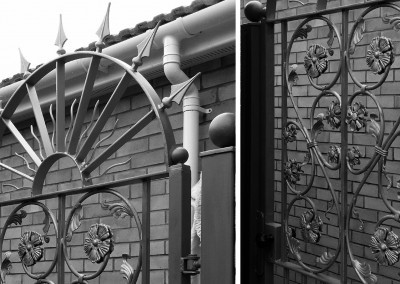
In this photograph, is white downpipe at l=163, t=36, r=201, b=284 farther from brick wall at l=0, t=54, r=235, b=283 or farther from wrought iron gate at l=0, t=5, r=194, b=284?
wrought iron gate at l=0, t=5, r=194, b=284

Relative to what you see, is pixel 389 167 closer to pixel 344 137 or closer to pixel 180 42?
pixel 344 137

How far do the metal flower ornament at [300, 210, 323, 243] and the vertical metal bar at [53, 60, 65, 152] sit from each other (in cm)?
94

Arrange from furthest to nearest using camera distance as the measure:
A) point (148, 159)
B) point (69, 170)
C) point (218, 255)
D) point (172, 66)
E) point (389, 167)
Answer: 1. point (69, 170)
2. point (148, 159)
3. point (172, 66)
4. point (389, 167)
5. point (218, 255)

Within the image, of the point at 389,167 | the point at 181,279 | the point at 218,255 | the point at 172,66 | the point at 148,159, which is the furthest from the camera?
the point at 148,159

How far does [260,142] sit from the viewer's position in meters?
2.58

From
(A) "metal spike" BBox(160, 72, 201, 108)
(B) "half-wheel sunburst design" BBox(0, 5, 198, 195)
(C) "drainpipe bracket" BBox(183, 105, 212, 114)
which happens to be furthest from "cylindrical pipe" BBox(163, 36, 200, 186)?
(A) "metal spike" BBox(160, 72, 201, 108)

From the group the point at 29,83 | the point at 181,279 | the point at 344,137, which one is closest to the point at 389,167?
the point at 344,137

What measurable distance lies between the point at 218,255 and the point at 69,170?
314 centimetres

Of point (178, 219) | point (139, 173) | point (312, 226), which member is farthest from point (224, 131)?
point (139, 173)

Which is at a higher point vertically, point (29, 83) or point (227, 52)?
point (227, 52)

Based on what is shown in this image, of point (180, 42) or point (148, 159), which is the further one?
point (148, 159)

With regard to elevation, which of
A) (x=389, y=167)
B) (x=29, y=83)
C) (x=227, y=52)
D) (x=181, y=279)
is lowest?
(x=181, y=279)

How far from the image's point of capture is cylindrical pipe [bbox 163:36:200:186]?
14.1 ft

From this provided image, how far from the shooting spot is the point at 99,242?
9.27ft
